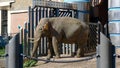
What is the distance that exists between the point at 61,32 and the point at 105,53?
25.1 feet

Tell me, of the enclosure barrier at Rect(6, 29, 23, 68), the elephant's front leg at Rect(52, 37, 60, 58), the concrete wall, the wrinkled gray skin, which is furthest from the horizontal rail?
the concrete wall

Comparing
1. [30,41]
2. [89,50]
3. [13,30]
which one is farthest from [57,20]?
[13,30]

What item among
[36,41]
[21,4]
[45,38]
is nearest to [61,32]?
[36,41]

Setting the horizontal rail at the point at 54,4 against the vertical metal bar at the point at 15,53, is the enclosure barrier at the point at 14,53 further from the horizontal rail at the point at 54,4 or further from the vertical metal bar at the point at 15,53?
the horizontal rail at the point at 54,4

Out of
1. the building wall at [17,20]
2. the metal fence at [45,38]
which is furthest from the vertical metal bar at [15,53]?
the building wall at [17,20]

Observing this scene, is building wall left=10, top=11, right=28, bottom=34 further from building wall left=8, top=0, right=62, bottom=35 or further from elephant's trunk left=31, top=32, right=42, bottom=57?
Answer: elephant's trunk left=31, top=32, right=42, bottom=57

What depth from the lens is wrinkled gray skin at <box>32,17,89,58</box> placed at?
45.3 ft

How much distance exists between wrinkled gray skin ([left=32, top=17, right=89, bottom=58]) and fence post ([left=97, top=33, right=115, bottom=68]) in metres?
7.31

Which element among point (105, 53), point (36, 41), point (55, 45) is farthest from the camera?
point (36, 41)

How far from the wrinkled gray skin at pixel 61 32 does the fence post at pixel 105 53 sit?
24.0 ft

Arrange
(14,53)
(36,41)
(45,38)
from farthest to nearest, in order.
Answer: (45,38) → (36,41) → (14,53)

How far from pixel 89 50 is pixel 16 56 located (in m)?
10.1

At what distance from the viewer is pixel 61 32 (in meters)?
14.0

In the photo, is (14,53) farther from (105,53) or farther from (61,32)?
(61,32)
